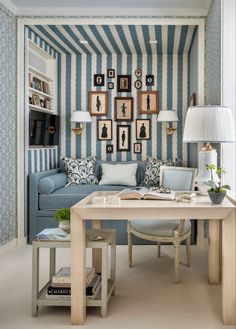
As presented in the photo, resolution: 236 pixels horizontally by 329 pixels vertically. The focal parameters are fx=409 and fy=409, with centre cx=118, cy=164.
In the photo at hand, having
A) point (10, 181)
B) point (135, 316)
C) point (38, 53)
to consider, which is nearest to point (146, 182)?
point (10, 181)

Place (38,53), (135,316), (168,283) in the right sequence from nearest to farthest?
1. (135,316)
2. (168,283)
3. (38,53)

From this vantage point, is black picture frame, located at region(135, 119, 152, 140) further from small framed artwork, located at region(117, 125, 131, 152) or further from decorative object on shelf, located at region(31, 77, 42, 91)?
decorative object on shelf, located at region(31, 77, 42, 91)

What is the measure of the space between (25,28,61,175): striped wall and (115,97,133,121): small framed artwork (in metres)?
0.89

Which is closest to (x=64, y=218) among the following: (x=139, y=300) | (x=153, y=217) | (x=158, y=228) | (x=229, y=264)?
(x=153, y=217)

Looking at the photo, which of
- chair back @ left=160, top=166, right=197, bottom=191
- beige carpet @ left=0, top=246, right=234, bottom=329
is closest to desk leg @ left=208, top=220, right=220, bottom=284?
beige carpet @ left=0, top=246, right=234, bottom=329

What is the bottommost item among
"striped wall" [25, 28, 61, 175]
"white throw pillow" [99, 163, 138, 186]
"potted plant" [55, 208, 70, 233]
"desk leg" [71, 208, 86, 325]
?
"desk leg" [71, 208, 86, 325]

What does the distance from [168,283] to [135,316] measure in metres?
0.73

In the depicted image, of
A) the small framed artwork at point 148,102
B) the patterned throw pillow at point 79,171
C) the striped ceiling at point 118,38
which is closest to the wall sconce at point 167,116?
the small framed artwork at point 148,102

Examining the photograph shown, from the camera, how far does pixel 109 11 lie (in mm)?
4543

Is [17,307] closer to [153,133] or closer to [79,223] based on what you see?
[79,223]

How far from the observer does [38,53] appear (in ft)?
18.3

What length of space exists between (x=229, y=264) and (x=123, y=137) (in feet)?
12.7

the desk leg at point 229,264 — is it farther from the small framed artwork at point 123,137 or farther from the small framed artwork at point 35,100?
the small framed artwork at point 123,137

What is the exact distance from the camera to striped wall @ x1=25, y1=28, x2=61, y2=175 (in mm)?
→ 4879
